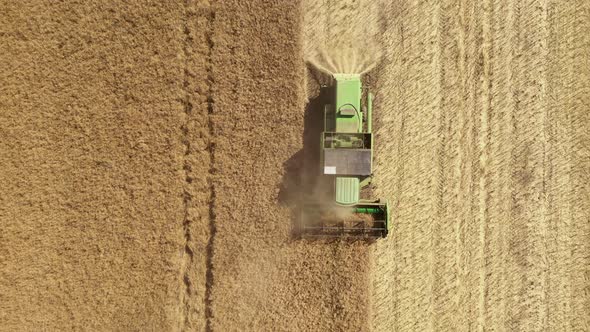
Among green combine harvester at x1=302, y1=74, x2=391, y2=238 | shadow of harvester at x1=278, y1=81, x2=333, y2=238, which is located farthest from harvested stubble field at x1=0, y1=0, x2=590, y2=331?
green combine harvester at x1=302, y1=74, x2=391, y2=238

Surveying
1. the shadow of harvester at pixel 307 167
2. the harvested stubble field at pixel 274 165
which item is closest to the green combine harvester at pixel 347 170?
the shadow of harvester at pixel 307 167

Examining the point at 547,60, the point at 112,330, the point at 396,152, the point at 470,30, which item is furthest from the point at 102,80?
the point at 547,60

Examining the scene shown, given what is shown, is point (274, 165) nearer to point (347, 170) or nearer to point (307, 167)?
point (307, 167)

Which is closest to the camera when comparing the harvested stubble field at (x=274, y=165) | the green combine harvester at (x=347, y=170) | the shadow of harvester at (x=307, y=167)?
the green combine harvester at (x=347, y=170)

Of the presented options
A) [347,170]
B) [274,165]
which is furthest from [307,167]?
[347,170]

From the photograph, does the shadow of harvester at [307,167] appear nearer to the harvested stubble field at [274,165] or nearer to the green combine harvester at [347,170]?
the harvested stubble field at [274,165]

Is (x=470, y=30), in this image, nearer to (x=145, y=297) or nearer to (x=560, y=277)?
(x=560, y=277)
